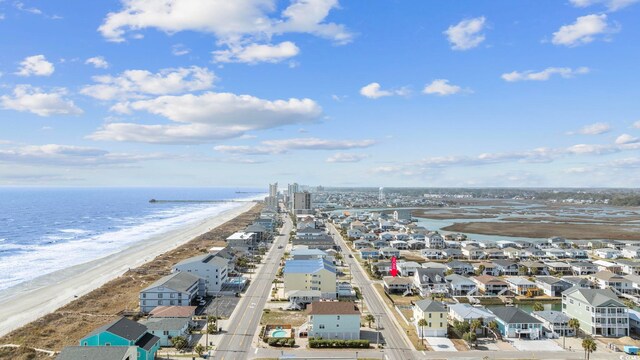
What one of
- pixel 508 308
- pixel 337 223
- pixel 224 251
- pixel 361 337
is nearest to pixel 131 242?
pixel 224 251

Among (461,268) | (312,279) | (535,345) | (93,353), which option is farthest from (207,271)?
(461,268)

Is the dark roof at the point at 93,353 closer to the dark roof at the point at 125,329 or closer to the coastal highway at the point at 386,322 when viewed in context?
the dark roof at the point at 125,329

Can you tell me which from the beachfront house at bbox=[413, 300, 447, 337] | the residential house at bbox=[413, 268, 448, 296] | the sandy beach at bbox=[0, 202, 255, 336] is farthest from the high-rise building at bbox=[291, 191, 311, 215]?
the beachfront house at bbox=[413, 300, 447, 337]

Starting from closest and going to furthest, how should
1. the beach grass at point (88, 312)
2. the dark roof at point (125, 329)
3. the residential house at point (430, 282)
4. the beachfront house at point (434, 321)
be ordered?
the dark roof at point (125, 329) < the beach grass at point (88, 312) < the beachfront house at point (434, 321) < the residential house at point (430, 282)

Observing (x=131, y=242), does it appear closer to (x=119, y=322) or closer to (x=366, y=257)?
(x=366, y=257)

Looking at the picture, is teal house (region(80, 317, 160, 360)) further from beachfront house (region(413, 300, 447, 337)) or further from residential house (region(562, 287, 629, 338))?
residential house (region(562, 287, 629, 338))

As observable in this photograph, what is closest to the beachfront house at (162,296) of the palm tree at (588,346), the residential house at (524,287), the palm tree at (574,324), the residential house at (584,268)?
the palm tree at (588,346)
